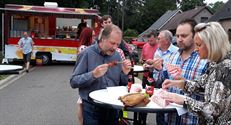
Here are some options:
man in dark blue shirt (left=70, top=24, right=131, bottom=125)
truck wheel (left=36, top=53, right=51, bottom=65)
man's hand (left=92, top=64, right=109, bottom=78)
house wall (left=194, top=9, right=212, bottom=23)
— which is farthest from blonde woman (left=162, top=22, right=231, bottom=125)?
house wall (left=194, top=9, right=212, bottom=23)

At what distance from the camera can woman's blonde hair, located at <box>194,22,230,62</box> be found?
324 centimetres

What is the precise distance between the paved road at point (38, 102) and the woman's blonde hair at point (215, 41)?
223 inches

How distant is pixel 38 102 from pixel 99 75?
24.5ft

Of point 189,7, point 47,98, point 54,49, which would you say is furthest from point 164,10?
point 47,98

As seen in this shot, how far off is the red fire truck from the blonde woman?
1854 cm

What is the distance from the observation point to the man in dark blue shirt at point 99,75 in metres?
4.28

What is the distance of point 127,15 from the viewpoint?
10475cm

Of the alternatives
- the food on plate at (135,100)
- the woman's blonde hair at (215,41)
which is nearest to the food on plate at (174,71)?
the food on plate at (135,100)

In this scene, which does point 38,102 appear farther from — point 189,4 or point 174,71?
point 189,4

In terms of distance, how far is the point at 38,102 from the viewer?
446 inches

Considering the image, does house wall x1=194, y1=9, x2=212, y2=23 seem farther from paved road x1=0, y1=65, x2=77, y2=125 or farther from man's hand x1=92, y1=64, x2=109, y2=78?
man's hand x1=92, y1=64, x2=109, y2=78

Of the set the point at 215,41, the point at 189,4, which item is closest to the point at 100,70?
the point at 215,41

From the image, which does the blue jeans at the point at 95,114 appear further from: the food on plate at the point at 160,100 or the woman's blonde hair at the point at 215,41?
the woman's blonde hair at the point at 215,41

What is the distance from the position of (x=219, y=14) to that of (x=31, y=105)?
5301cm
